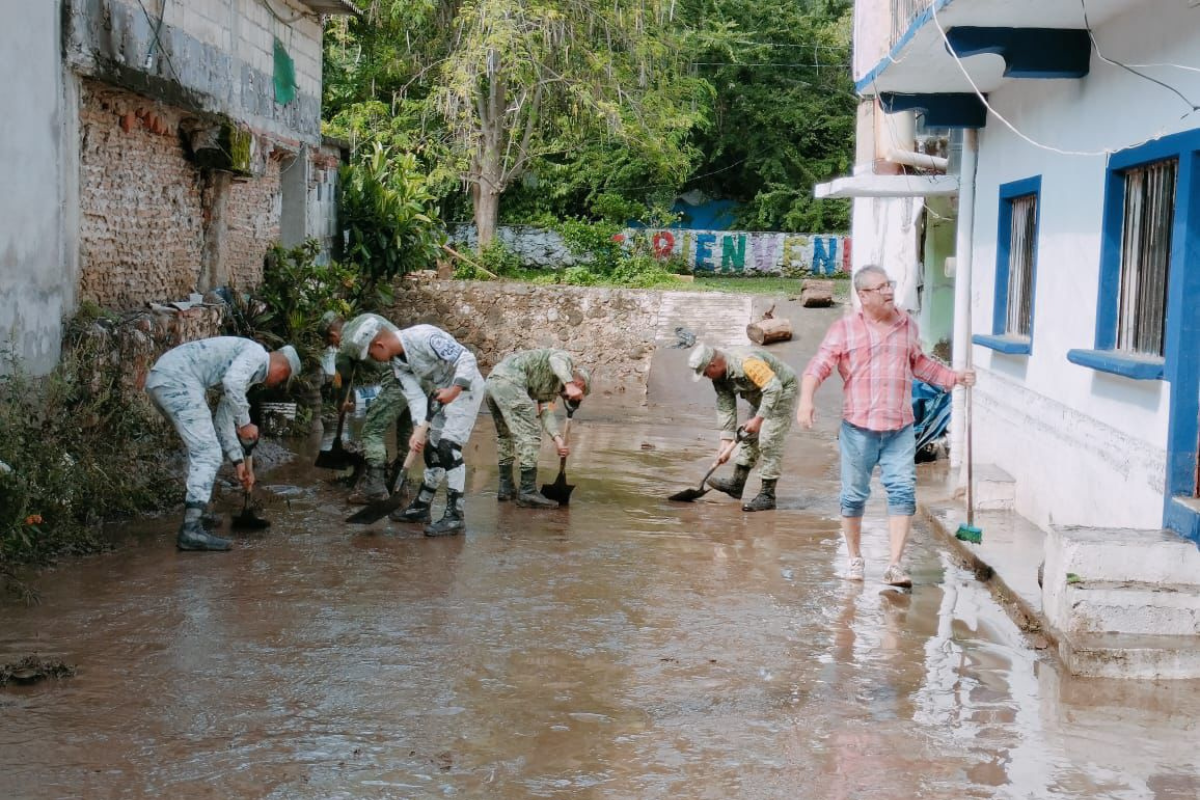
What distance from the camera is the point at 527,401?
10.2 metres

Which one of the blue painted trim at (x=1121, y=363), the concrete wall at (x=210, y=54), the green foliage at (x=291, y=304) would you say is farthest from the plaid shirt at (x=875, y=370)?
the green foliage at (x=291, y=304)

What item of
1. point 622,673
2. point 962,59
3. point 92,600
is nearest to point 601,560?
point 622,673

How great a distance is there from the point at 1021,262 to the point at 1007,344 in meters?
0.89

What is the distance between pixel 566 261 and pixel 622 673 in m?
27.6

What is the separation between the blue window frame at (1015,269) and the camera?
392 inches

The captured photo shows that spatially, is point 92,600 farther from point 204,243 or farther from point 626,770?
point 204,243

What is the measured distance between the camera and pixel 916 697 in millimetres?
5668

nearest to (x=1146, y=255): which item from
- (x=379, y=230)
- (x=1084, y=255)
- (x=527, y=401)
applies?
(x=1084, y=255)

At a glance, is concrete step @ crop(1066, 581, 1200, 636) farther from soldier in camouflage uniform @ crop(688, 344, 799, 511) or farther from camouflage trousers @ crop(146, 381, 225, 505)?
camouflage trousers @ crop(146, 381, 225, 505)

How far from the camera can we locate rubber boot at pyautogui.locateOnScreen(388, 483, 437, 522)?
9.61 metres

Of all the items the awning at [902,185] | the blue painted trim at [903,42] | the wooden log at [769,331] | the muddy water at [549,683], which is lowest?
the muddy water at [549,683]

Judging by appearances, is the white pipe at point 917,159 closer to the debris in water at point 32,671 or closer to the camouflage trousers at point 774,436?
the camouflage trousers at point 774,436

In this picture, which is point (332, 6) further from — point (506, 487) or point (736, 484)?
point (736, 484)

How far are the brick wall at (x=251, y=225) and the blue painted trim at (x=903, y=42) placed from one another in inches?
283
